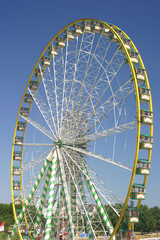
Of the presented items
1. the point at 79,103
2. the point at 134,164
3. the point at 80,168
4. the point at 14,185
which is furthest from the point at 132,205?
the point at 14,185

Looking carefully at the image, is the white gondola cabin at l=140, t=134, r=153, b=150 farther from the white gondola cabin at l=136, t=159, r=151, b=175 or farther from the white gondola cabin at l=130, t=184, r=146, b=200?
the white gondola cabin at l=130, t=184, r=146, b=200

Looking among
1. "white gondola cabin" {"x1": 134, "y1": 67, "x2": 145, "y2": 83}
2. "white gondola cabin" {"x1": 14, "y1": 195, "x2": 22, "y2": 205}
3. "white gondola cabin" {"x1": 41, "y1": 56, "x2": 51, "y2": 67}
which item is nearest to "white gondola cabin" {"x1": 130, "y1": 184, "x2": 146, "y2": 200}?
"white gondola cabin" {"x1": 134, "y1": 67, "x2": 145, "y2": 83}

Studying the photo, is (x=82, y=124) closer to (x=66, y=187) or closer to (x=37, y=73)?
(x=66, y=187)

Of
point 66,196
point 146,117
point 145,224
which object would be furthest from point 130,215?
point 145,224

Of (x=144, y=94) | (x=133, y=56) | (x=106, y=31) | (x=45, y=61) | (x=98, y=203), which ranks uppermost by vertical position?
(x=106, y=31)

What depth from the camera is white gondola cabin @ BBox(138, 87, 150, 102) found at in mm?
23719

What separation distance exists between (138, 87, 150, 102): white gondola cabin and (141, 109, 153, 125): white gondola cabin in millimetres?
1021

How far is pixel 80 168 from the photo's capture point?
93.4ft

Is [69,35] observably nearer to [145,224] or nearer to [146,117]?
[146,117]

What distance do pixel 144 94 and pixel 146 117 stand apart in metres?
1.95

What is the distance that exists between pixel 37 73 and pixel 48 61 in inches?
79.0

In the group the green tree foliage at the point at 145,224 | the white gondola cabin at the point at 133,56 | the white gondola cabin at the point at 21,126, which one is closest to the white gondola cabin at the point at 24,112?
the white gondola cabin at the point at 21,126

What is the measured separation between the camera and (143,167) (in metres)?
22.2

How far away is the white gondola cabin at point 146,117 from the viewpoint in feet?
74.5
